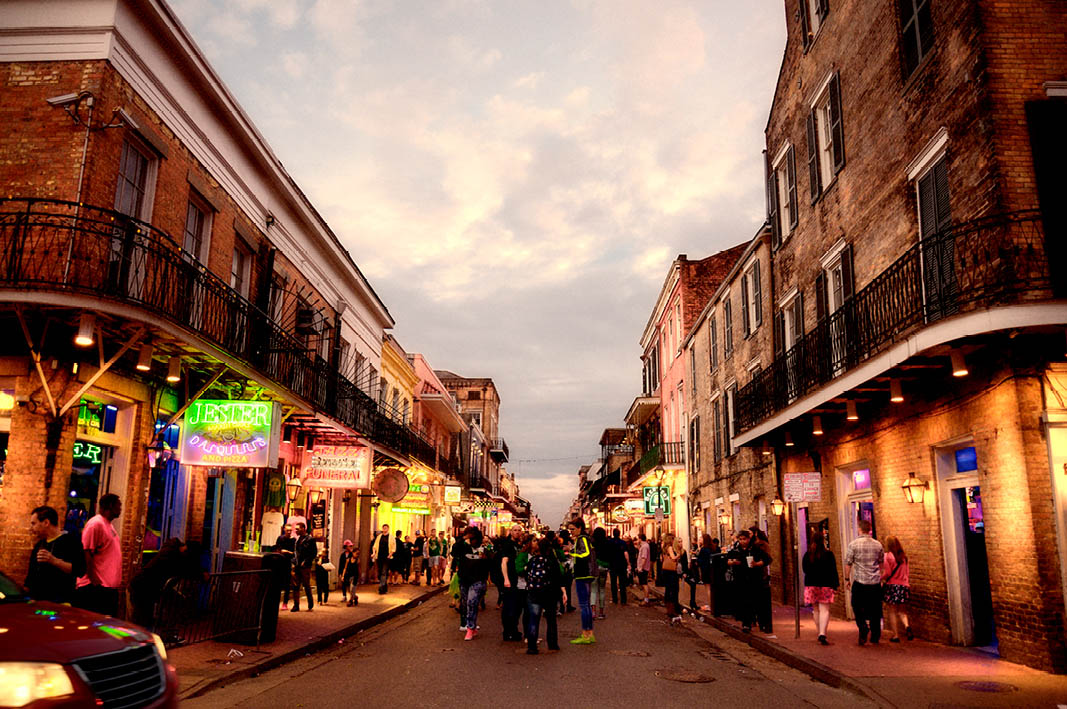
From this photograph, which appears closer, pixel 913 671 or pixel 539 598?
pixel 913 671

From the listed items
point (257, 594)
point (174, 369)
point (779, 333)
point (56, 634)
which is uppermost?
point (779, 333)

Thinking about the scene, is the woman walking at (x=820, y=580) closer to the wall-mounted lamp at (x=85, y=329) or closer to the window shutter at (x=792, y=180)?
the window shutter at (x=792, y=180)

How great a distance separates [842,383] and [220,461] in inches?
389

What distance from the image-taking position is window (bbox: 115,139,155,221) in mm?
11898

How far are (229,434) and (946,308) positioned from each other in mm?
10680

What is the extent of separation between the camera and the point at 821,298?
16875mm

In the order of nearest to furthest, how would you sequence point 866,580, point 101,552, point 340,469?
point 101,552 → point 866,580 → point 340,469

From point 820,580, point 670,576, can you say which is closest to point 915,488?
point 820,580

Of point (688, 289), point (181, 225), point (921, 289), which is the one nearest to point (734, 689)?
point (921, 289)

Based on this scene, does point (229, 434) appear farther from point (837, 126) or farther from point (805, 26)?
point (805, 26)

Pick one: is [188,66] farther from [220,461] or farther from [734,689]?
[734,689]

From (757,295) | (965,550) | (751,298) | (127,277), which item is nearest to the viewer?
(127,277)

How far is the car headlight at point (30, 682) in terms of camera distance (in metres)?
3.91

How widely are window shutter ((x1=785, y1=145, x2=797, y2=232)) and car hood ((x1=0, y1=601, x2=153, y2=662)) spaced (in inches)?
671
